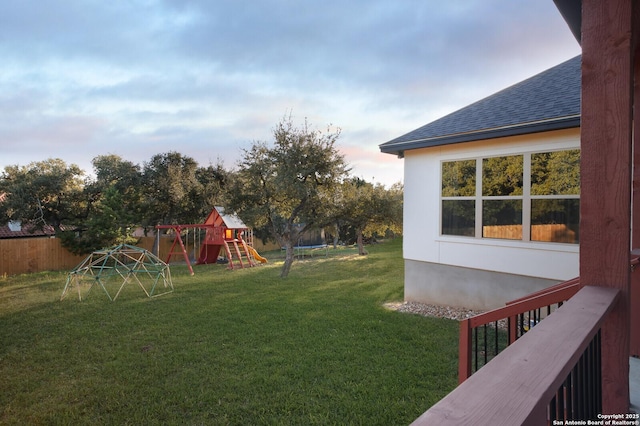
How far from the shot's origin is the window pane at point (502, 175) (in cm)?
693

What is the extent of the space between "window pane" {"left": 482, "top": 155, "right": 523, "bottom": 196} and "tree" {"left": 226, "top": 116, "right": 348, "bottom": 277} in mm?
5653

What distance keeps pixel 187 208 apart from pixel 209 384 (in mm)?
18333

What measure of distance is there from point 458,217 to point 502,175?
1.23 m

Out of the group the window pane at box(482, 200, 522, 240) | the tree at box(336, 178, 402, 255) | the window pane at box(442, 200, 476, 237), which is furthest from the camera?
the tree at box(336, 178, 402, 255)

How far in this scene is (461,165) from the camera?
25.4ft

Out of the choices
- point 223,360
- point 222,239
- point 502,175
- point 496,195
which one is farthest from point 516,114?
point 222,239

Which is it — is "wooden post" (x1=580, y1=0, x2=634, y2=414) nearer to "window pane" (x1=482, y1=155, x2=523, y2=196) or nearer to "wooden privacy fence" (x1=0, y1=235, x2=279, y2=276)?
"window pane" (x1=482, y1=155, x2=523, y2=196)

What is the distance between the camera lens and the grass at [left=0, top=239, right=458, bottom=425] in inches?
148

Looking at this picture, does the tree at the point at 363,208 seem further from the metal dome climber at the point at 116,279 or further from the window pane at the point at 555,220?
the window pane at the point at 555,220

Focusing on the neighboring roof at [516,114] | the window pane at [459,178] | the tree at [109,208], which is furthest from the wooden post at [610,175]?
the tree at [109,208]

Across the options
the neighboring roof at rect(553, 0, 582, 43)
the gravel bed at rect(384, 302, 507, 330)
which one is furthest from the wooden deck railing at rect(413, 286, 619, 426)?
the gravel bed at rect(384, 302, 507, 330)

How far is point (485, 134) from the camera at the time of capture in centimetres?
703

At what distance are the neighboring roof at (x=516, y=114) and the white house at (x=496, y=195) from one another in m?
0.02

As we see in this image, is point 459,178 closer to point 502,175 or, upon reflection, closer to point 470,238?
point 502,175
